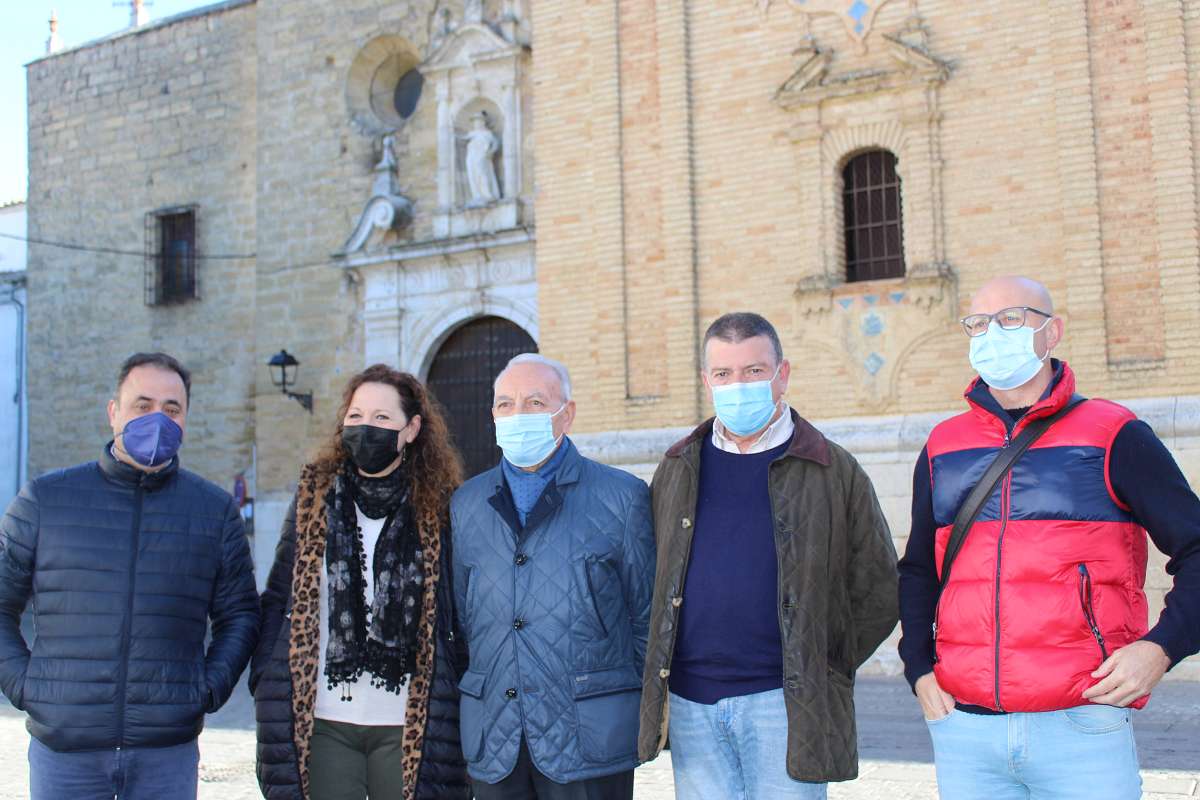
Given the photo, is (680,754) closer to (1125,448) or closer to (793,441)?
(793,441)

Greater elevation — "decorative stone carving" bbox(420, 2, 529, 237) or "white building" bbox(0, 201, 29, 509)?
"decorative stone carving" bbox(420, 2, 529, 237)

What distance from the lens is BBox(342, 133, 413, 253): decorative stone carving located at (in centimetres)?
1498

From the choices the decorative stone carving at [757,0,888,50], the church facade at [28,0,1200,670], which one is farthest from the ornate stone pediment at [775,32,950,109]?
the decorative stone carving at [757,0,888,50]

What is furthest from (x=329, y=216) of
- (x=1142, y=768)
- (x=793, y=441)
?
(x=793, y=441)

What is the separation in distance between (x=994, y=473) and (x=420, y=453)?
71.1 inches

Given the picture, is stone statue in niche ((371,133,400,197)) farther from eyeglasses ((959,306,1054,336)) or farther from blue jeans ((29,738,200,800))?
eyeglasses ((959,306,1054,336))

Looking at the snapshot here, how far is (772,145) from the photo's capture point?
11.3 m

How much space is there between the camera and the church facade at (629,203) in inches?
391

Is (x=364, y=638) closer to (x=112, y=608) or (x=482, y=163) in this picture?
(x=112, y=608)

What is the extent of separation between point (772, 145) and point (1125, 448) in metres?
8.55

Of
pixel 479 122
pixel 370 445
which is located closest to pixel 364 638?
pixel 370 445

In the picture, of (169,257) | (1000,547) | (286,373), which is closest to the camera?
(1000,547)

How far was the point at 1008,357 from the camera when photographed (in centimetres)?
333

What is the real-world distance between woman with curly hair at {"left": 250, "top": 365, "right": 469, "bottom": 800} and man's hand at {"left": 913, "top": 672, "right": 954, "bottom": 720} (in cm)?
138
